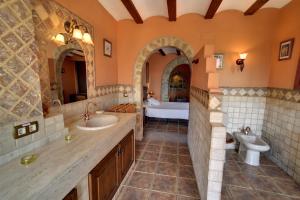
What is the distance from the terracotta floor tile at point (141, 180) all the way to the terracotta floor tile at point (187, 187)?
1.38ft

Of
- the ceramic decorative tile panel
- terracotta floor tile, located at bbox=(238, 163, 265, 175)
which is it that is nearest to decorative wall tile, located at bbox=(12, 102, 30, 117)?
the ceramic decorative tile panel

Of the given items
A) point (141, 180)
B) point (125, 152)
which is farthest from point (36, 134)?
point (141, 180)

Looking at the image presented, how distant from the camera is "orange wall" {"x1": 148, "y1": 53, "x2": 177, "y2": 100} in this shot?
633 cm

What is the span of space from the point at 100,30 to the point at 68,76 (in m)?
1.17

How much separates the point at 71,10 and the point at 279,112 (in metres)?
3.65

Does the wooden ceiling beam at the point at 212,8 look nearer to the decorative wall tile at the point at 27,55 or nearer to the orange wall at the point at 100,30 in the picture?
the orange wall at the point at 100,30

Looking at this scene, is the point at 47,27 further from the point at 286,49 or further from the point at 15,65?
the point at 286,49

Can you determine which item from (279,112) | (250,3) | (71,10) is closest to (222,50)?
(250,3)

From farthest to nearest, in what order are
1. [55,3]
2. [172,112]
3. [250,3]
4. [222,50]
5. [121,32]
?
[172,112] → [121,32] → [222,50] → [250,3] → [55,3]

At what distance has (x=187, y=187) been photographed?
2021mm

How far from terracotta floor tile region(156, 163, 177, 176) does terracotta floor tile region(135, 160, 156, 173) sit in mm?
90

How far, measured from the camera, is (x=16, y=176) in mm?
832

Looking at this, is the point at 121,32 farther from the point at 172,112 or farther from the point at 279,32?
the point at 279,32

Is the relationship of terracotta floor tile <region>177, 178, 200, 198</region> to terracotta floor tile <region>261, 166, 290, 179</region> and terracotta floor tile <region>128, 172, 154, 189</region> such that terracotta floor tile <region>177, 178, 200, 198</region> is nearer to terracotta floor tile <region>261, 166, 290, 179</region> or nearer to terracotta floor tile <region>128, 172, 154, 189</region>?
terracotta floor tile <region>128, 172, 154, 189</region>
